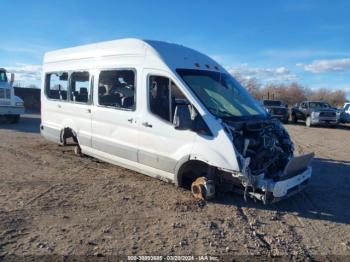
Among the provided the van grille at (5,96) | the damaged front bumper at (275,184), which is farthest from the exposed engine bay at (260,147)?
the van grille at (5,96)

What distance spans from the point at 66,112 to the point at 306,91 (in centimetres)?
8710

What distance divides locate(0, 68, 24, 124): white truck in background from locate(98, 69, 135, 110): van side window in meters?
12.2

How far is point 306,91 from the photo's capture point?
90.1m

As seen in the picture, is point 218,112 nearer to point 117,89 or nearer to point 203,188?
point 203,188

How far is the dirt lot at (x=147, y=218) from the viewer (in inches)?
192

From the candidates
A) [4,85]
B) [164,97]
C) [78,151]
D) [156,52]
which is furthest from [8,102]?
[164,97]

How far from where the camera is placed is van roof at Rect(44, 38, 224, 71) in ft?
24.0

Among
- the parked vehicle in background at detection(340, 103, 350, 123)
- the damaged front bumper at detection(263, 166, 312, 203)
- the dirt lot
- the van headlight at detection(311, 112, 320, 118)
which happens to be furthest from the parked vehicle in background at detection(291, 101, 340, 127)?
the damaged front bumper at detection(263, 166, 312, 203)

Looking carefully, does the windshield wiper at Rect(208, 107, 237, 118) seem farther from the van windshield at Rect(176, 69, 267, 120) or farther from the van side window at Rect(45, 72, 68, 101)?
the van side window at Rect(45, 72, 68, 101)

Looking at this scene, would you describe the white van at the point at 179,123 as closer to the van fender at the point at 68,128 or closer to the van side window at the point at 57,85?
the van fender at the point at 68,128

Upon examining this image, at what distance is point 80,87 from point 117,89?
1521 mm

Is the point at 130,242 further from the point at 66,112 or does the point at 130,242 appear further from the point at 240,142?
the point at 66,112

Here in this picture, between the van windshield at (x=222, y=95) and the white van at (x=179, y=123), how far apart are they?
26 millimetres

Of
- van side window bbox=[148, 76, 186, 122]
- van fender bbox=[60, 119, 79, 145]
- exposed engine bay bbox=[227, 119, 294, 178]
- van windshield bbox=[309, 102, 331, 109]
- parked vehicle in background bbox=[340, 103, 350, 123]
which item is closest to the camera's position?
exposed engine bay bbox=[227, 119, 294, 178]
